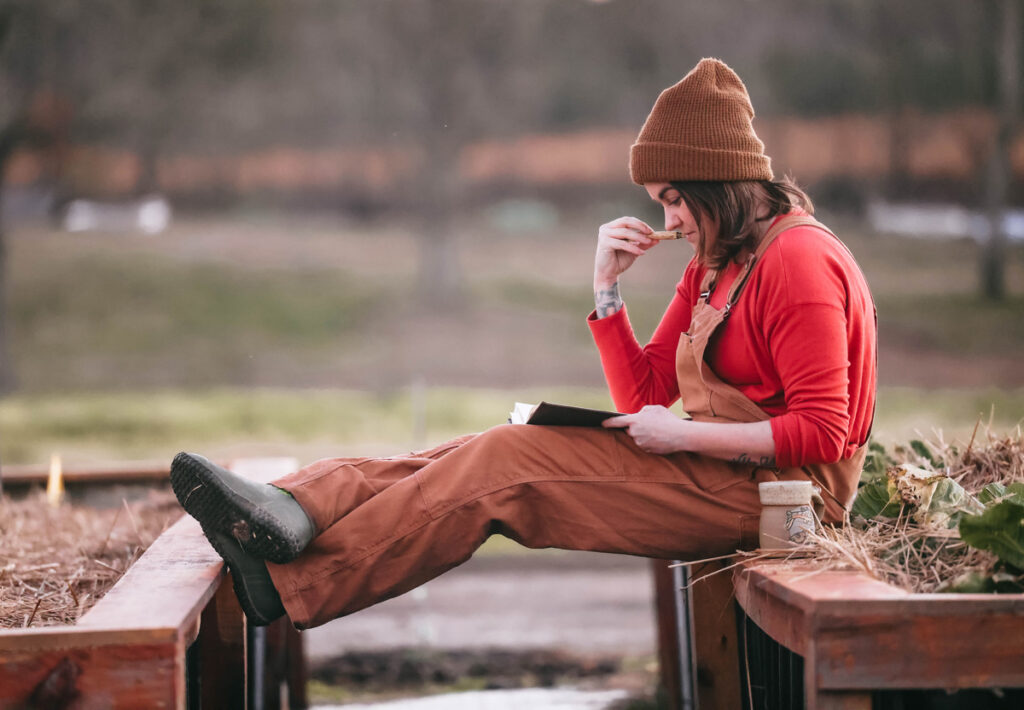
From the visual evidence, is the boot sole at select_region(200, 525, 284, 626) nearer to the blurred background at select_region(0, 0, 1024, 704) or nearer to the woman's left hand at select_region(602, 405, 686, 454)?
the woman's left hand at select_region(602, 405, 686, 454)

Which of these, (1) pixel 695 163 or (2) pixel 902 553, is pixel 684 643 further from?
(1) pixel 695 163

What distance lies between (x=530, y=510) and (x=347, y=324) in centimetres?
850

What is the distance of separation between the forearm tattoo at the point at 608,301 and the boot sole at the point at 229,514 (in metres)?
1.07

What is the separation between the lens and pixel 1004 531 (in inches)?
82.7

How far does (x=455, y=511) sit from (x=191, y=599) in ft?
1.91

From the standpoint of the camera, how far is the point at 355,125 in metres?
10.9

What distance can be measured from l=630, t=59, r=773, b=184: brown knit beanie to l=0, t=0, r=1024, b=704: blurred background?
680cm

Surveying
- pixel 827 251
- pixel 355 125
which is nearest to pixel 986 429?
pixel 827 251

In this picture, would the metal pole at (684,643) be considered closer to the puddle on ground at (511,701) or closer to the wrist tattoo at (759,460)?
the puddle on ground at (511,701)

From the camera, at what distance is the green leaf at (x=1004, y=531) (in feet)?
6.86

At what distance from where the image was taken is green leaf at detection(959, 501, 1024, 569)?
2092mm

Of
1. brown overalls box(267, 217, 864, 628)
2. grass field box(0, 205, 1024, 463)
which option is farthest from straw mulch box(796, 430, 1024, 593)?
grass field box(0, 205, 1024, 463)

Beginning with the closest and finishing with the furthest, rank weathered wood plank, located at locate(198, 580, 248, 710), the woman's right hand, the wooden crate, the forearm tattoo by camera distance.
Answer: the wooden crate → weathered wood plank, located at locate(198, 580, 248, 710) → the woman's right hand → the forearm tattoo

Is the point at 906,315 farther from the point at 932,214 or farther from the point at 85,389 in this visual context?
the point at 85,389
